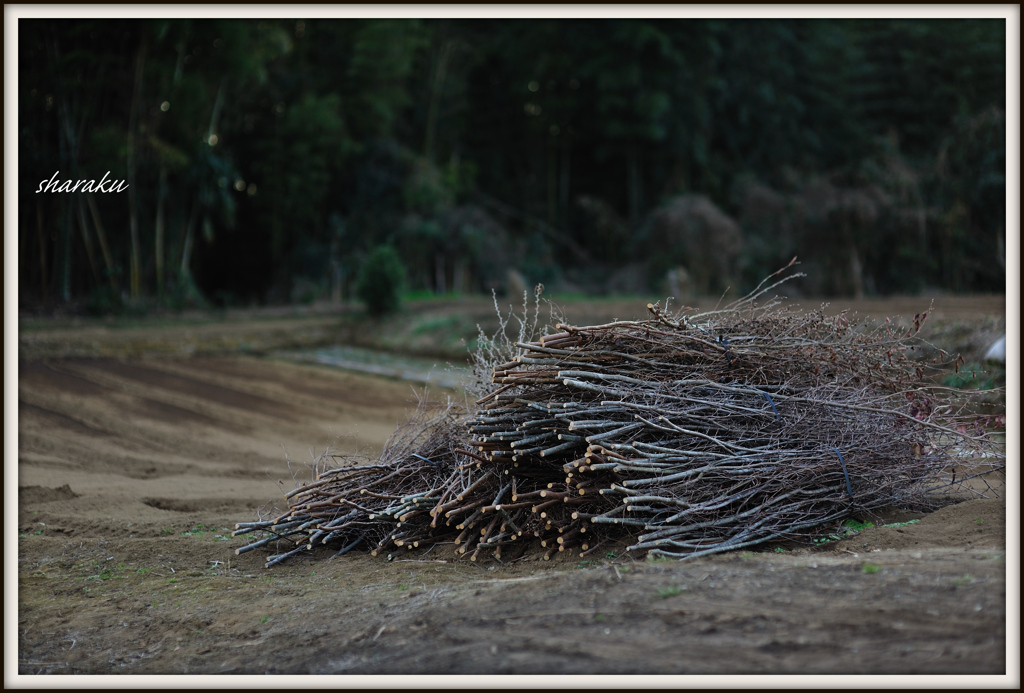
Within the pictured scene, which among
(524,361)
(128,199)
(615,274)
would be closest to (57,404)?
(524,361)

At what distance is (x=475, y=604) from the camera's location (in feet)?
11.5

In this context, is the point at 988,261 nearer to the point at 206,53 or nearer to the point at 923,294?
the point at 923,294

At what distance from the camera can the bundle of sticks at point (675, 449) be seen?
412cm

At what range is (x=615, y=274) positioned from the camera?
25.0 metres

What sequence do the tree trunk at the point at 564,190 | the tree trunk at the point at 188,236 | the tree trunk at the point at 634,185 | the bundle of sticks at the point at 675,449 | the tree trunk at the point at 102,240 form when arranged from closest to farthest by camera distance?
1. the bundle of sticks at the point at 675,449
2. the tree trunk at the point at 102,240
3. the tree trunk at the point at 188,236
4. the tree trunk at the point at 634,185
5. the tree trunk at the point at 564,190

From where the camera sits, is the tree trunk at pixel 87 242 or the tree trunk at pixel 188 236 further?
the tree trunk at pixel 188 236

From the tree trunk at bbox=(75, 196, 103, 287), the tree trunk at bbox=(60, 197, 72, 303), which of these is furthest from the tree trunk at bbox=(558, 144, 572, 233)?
the tree trunk at bbox=(60, 197, 72, 303)

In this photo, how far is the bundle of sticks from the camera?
13.5ft

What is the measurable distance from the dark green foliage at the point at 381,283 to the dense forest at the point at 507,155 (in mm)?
5101

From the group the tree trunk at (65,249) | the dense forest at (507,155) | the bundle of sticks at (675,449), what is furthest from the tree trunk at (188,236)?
the bundle of sticks at (675,449)

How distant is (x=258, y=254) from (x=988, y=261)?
2235cm

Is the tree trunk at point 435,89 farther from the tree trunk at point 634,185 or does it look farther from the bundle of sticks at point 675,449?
the bundle of sticks at point 675,449

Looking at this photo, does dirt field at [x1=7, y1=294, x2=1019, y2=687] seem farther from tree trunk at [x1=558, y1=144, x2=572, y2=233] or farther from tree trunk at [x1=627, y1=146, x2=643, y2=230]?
tree trunk at [x1=558, y1=144, x2=572, y2=233]

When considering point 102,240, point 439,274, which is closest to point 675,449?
point 102,240
